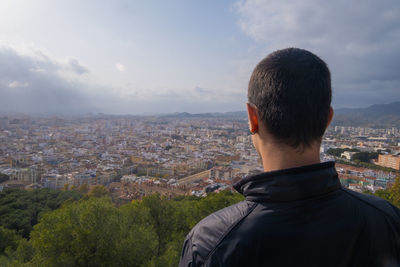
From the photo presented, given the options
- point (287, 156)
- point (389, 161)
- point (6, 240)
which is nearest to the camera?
point (287, 156)

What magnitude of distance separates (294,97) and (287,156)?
0.18 meters

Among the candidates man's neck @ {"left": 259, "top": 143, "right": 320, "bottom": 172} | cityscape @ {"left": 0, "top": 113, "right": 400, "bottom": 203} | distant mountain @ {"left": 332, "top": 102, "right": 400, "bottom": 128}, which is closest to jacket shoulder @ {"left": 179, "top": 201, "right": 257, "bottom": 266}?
man's neck @ {"left": 259, "top": 143, "right": 320, "bottom": 172}

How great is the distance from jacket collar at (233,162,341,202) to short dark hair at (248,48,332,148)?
3.5 inches

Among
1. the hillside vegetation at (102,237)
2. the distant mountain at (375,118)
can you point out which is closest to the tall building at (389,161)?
the hillside vegetation at (102,237)

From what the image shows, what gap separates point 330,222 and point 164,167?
22.4 meters

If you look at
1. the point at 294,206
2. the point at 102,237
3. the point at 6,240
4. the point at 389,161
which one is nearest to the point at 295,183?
the point at 294,206

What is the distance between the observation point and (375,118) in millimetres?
58562

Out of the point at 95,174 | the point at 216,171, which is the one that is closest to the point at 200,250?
the point at 216,171

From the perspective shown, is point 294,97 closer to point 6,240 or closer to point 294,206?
point 294,206

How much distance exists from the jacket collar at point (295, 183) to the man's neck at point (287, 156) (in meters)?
0.05

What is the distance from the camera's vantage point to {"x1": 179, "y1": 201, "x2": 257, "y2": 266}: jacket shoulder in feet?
2.13

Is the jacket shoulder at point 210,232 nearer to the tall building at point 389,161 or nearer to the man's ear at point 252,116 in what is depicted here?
the man's ear at point 252,116

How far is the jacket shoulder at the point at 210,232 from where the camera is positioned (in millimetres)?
650

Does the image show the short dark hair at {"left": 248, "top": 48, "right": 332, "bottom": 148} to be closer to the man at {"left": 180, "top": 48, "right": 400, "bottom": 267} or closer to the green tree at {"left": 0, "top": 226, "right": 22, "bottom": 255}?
the man at {"left": 180, "top": 48, "right": 400, "bottom": 267}
